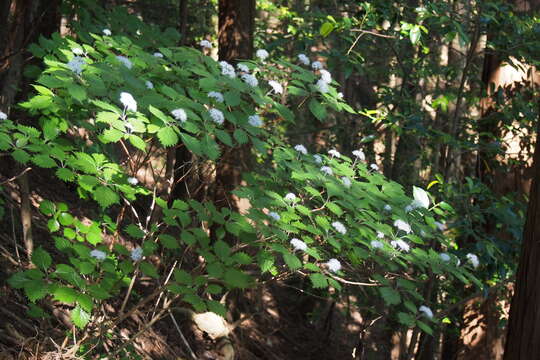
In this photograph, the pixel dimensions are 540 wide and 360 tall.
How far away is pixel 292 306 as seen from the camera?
31.3ft

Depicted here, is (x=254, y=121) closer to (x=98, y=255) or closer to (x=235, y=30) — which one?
(x=98, y=255)

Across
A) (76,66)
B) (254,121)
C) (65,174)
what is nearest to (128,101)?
(76,66)

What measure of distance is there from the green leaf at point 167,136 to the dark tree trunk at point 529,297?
6.35 ft

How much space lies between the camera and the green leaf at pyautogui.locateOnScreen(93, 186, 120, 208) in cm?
266

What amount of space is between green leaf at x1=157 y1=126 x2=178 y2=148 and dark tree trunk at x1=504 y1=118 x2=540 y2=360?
6.35 ft

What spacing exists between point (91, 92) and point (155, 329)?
11.1ft

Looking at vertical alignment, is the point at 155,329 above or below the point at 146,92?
below

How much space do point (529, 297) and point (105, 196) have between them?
7.26ft

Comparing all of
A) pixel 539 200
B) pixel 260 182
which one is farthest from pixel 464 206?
pixel 260 182

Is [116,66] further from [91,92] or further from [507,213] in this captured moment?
[507,213]

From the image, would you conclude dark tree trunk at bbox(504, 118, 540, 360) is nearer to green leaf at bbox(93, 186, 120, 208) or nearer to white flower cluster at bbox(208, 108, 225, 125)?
white flower cluster at bbox(208, 108, 225, 125)

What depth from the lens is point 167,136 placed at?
103 inches

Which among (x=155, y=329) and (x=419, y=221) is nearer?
(x=419, y=221)

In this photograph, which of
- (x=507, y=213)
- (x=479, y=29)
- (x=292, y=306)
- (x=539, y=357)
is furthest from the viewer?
(x=292, y=306)
